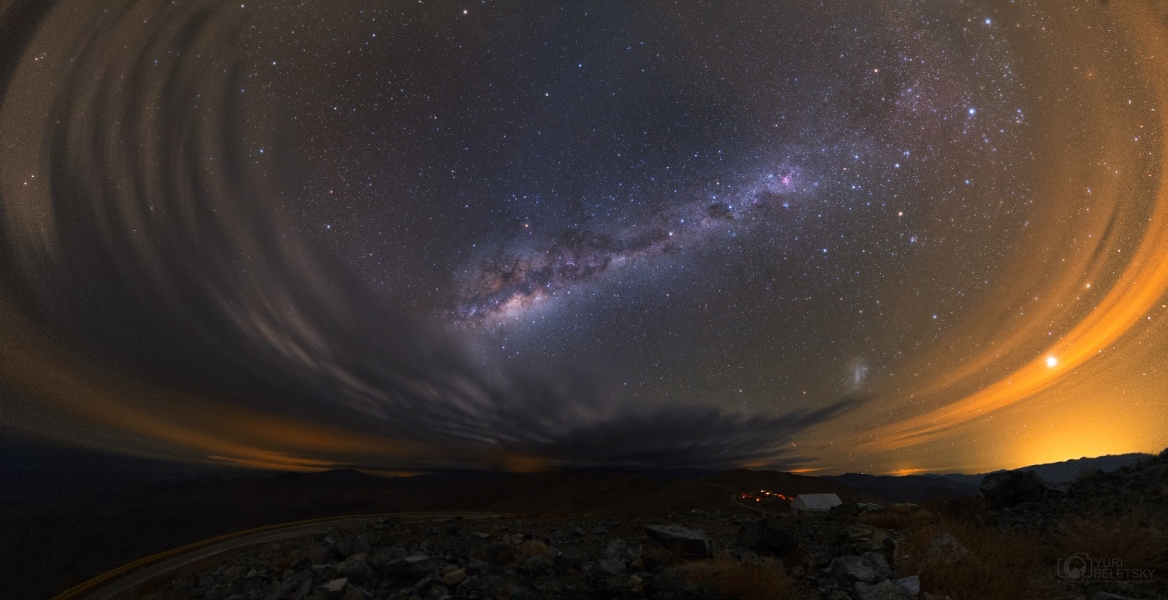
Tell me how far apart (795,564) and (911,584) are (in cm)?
294

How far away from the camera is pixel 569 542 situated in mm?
15367

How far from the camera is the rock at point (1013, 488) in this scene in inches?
711

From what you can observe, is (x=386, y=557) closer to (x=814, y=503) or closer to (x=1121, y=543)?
(x=1121, y=543)

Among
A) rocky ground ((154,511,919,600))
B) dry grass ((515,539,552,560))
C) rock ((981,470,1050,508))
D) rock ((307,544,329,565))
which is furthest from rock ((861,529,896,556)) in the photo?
rock ((307,544,329,565))

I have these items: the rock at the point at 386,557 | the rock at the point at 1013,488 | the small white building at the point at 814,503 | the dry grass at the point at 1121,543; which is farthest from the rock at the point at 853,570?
the small white building at the point at 814,503

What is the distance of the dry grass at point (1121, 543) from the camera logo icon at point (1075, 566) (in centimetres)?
26

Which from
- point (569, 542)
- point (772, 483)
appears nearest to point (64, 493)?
point (772, 483)

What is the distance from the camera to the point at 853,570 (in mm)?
8266

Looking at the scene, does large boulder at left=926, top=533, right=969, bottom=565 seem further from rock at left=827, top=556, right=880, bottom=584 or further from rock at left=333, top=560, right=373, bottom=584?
rock at left=333, top=560, right=373, bottom=584

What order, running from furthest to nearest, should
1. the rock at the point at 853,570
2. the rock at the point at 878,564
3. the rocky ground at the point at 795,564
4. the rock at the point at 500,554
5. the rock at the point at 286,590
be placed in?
the rock at the point at 500,554
the rock at the point at 286,590
the rock at the point at 878,564
the rock at the point at 853,570
the rocky ground at the point at 795,564

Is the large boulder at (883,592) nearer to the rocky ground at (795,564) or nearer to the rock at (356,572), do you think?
the rocky ground at (795,564)

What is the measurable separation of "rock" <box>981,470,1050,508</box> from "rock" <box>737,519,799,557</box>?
12.8 meters

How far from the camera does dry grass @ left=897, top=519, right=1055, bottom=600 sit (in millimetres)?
7626

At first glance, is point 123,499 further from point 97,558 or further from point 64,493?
point 97,558
